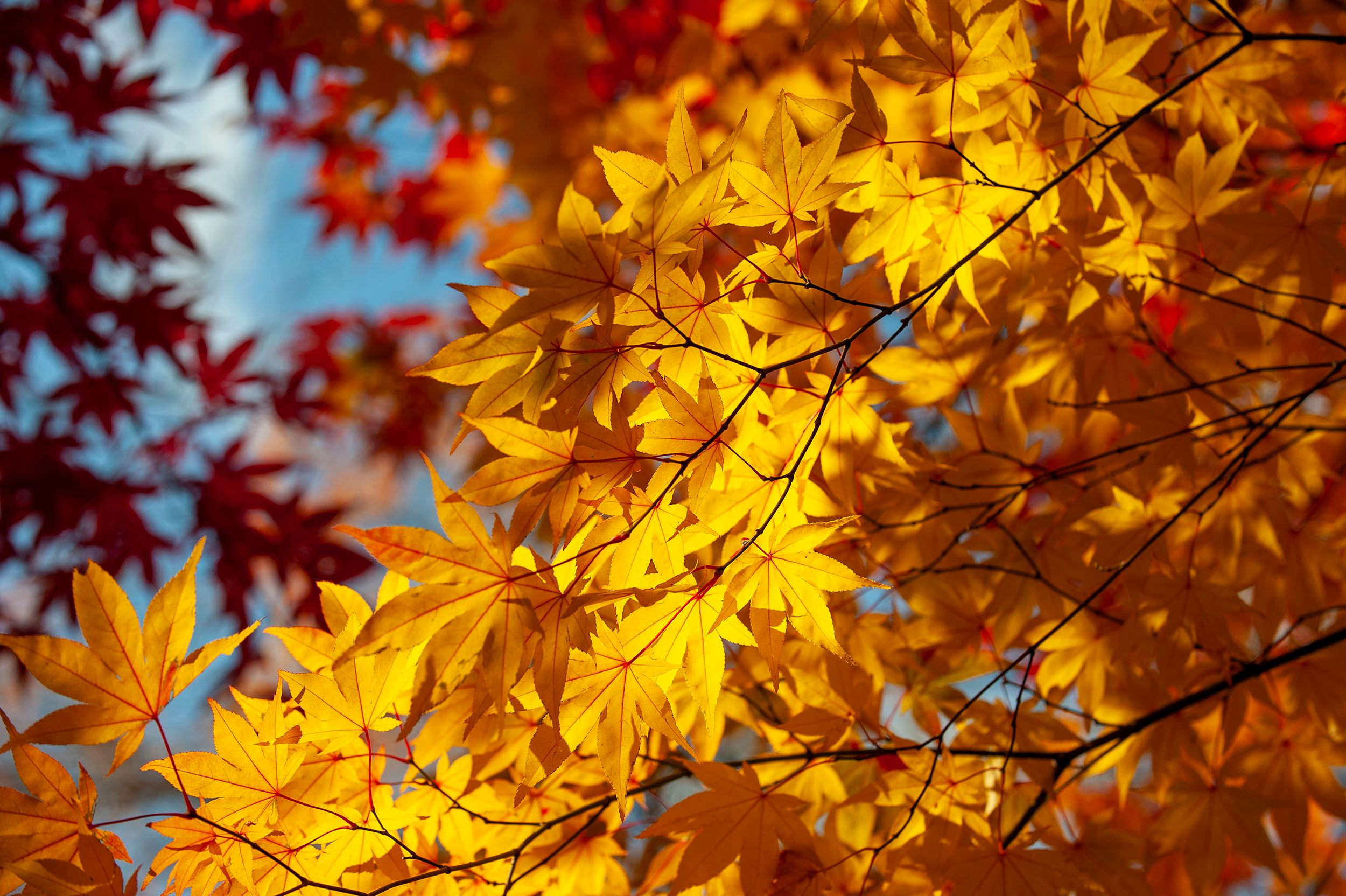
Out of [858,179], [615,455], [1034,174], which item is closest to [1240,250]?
[1034,174]

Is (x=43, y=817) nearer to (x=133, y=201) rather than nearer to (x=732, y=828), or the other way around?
(x=732, y=828)

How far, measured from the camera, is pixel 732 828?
33.1 inches

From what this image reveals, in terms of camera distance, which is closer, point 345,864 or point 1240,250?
point 345,864

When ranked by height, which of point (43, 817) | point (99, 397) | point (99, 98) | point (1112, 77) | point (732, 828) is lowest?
point (732, 828)

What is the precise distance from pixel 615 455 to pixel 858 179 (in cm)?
37

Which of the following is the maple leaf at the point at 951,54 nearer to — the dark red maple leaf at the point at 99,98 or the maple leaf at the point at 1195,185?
the maple leaf at the point at 1195,185

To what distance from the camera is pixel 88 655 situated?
0.72 m

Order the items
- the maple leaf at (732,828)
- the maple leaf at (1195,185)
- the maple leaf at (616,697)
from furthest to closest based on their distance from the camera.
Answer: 1. the maple leaf at (1195,185)
2. the maple leaf at (732,828)
3. the maple leaf at (616,697)

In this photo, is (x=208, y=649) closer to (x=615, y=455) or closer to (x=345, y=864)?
(x=345, y=864)

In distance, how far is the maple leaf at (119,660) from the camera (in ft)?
2.30

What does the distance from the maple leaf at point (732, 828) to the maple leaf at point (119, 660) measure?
47 centimetres

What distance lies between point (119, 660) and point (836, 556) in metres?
0.77

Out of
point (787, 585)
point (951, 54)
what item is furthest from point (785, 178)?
point (787, 585)

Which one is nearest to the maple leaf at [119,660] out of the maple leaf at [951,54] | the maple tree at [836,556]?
the maple tree at [836,556]
